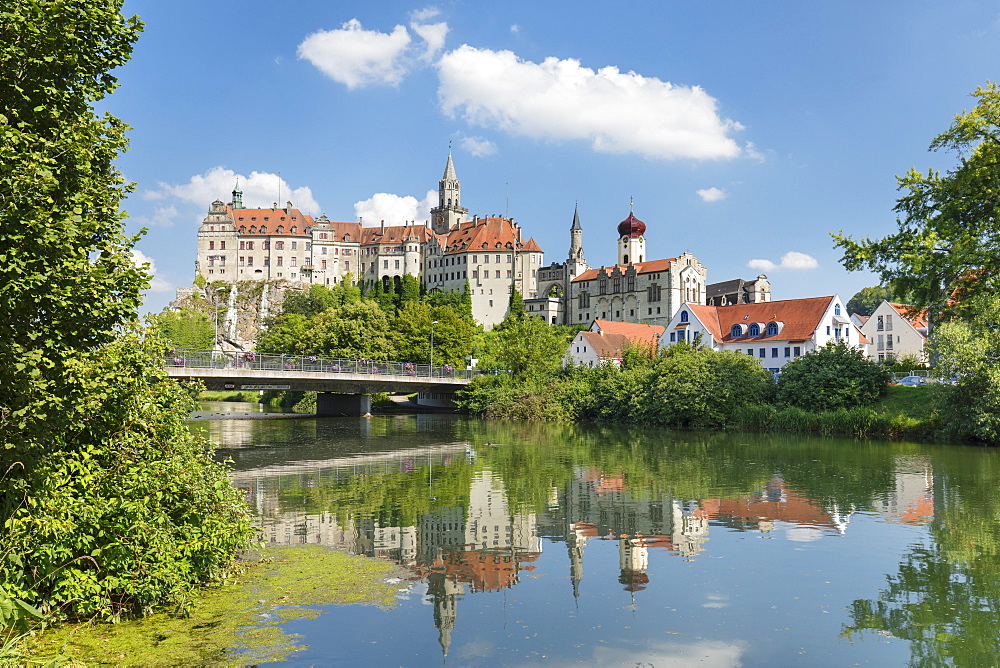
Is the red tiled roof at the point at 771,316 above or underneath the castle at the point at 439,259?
underneath

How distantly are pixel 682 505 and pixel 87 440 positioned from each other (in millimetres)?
17551

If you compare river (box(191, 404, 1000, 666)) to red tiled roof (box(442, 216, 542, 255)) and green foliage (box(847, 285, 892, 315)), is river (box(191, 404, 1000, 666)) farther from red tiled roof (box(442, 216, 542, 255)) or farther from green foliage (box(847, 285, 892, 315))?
green foliage (box(847, 285, 892, 315))

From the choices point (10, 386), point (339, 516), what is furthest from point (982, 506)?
point (10, 386)

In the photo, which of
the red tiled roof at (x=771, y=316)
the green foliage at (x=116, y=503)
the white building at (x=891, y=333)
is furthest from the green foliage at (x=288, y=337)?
the green foliage at (x=116, y=503)

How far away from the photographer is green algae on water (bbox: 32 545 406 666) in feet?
33.1

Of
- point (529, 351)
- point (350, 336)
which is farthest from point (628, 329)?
point (350, 336)

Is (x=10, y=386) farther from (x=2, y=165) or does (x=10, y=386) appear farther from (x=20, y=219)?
(x=2, y=165)

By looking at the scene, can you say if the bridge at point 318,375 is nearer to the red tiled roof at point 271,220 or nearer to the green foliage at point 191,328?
the green foliage at point 191,328

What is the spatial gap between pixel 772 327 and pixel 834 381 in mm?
32221

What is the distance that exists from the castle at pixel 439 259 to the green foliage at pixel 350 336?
59.6 m

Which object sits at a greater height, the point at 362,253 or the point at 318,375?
the point at 362,253

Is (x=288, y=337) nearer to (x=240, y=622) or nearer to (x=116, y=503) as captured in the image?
(x=240, y=622)

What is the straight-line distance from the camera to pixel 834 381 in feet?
180

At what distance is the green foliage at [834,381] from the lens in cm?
5422
